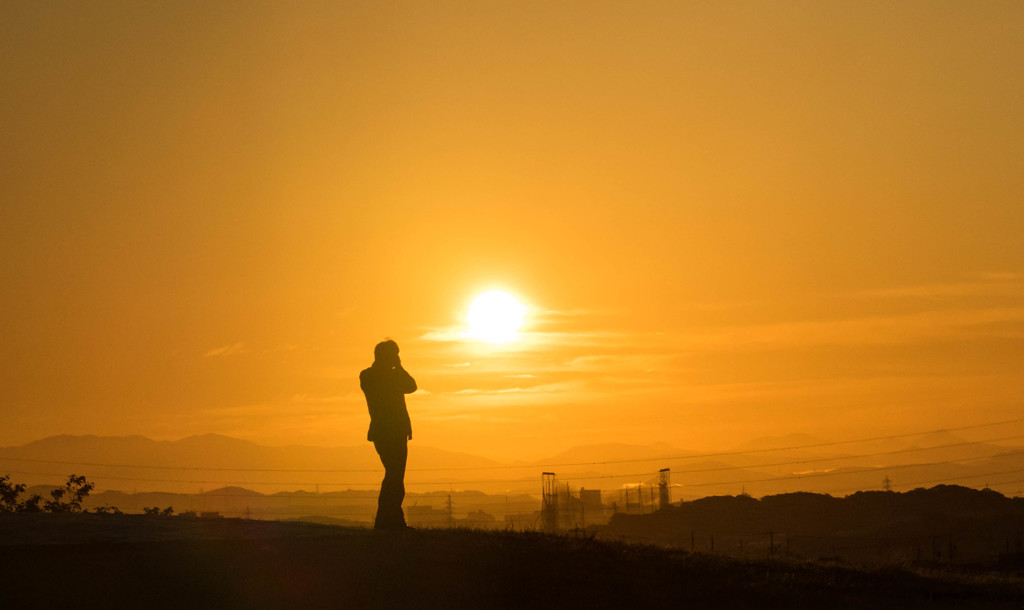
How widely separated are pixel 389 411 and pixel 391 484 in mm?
1448

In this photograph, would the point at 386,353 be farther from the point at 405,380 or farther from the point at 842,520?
the point at 842,520

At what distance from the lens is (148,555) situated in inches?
701

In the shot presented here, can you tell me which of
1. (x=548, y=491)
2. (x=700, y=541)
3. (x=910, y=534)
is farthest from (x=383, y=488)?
(x=910, y=534)

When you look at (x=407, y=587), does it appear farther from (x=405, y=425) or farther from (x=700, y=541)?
(x=700, y=541)

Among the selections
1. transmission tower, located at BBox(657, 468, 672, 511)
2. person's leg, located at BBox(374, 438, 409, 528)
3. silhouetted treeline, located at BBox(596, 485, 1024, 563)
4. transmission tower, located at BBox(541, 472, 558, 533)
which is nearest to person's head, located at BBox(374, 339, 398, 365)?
person's leg, located at BBox(374, 438, 409, 528)

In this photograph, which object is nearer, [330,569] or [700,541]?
[330,569]

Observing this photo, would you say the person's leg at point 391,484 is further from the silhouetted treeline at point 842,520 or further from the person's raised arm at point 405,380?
the silhouetted treeline at point 842,520

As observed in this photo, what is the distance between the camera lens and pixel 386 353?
2178 cm

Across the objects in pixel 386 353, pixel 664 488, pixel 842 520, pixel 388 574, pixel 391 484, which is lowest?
pixel 388 574

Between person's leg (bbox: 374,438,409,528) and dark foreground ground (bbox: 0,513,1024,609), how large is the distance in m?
0.70

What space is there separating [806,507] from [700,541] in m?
29.5

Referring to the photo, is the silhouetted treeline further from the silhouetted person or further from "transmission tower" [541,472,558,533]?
the silhouetted person

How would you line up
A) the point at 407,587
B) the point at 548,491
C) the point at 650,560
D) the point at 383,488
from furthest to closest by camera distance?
the point at 548,491, the point at 383,488, the point at 650,560, the point at 407,587

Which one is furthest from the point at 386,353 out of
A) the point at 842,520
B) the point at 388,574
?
the point at 842,520
